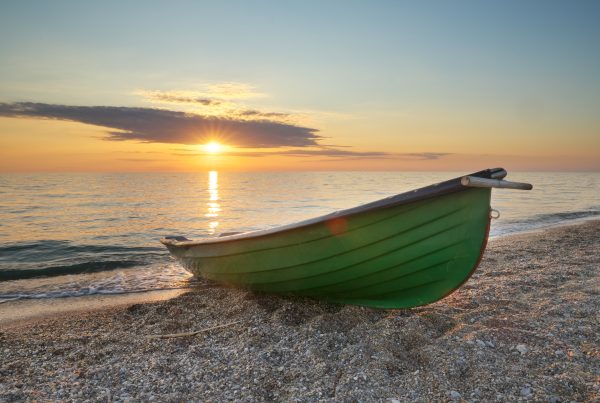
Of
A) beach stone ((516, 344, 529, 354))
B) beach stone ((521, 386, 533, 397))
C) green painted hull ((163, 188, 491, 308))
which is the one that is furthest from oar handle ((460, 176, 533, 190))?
beach stone ((521, 386, 533, 397))

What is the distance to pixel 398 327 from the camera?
479 centimetres

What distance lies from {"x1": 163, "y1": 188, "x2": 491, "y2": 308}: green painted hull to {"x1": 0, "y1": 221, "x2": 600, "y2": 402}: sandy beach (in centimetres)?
36

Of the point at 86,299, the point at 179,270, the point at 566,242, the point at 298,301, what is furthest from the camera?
the point at 566,242

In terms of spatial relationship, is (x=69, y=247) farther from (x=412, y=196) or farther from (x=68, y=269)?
(x=412, y=196)

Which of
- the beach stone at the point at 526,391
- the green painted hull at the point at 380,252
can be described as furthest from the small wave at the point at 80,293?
the beach stone at the point at 526,391

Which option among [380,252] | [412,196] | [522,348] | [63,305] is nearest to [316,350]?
[380,252]

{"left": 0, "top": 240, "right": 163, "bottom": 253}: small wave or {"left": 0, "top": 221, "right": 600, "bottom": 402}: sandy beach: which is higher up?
{"left": 0, "top": 221, "right": 600, "bottom": 402}: sandy beach

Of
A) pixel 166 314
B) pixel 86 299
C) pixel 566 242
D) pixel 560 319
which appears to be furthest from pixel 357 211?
pixel 566 242

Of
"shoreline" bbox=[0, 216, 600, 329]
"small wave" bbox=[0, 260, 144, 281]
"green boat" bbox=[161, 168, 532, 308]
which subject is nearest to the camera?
"green boat" bbox=[161, 168, 532, 308]

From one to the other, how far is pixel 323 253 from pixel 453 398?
225cm

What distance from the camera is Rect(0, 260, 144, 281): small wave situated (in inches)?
396

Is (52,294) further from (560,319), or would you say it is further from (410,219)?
(560,319)

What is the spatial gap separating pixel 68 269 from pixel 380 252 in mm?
9520

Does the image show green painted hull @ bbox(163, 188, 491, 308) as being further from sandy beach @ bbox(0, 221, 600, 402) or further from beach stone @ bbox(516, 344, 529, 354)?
beach stone @ bbox(516, 344, 529, 354)
